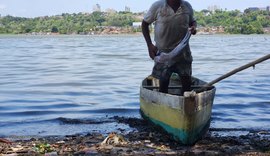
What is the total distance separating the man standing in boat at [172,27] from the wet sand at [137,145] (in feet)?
3.85

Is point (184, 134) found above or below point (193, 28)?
below

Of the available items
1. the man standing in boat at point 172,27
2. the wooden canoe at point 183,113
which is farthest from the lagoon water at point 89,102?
the man standing in boat at point 172,27

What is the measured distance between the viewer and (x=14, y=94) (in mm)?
16406

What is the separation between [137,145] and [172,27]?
212 centimetres

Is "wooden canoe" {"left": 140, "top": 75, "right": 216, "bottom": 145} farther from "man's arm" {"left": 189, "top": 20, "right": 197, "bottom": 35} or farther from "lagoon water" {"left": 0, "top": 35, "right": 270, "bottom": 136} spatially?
"lagoon water" {"left": 0, "top": 35, "right": 270, "bottom": 136}

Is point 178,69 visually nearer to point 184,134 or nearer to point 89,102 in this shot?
point 184,134

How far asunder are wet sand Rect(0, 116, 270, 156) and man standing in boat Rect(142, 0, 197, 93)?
3.85 feet

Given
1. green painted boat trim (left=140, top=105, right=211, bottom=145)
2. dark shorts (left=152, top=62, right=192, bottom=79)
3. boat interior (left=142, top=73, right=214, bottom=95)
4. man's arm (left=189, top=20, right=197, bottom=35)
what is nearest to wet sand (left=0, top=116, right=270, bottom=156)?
green painted boat trim (left=140, top=105, right=211, bottom=145)

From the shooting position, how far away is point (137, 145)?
27.5 feet

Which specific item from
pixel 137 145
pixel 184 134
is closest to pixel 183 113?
pixel 184 134

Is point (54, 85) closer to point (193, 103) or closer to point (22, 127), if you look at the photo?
point (22, 127)

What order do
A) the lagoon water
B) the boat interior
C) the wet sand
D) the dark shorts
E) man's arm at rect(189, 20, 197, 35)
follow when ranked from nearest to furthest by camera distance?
1. the wet sand
2. man's arm at rect(189, 20, 197, 35)
3. the dark shorts
4. the boat interior
5. the lagoon water

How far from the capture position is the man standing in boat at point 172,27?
8.46 metres

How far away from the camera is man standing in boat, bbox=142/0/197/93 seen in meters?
8.46
